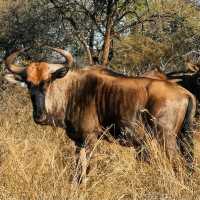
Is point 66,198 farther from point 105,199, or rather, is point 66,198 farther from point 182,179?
point 182,179

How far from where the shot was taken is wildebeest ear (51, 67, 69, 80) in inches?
309

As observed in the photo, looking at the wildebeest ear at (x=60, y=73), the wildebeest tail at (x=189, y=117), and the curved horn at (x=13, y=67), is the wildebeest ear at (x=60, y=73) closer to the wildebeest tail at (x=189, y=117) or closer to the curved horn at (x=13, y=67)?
the curved horn at (x=13, y=67)

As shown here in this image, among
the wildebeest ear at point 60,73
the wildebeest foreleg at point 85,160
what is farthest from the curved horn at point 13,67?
the wildebeest foreleg at point 85,160

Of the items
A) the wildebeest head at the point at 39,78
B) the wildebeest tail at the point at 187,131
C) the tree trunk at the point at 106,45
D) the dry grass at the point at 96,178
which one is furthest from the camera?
the tree trunk at the point at 106,45

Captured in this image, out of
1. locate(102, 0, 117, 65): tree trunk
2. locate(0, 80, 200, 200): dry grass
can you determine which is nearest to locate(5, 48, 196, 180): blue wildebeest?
locate(0, 80, 200, 200): dry grass

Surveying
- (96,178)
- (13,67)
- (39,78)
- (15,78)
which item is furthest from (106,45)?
(96,178)

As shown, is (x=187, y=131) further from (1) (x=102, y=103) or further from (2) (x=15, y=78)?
(2) (x=15, y=78)

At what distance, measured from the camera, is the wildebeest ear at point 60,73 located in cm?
784

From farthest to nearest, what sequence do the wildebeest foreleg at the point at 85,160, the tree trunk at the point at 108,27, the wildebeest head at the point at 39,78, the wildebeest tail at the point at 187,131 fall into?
the tree trunk at the point at 108,27
the wildebeest head at the point at 39,78
the wildebeest tail at the point at 187,131
the wildebeest foreleg at the point at 85,160

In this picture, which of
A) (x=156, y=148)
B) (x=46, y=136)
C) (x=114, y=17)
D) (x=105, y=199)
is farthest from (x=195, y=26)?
(x=105, y=199)

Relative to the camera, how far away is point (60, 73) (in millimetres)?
7879

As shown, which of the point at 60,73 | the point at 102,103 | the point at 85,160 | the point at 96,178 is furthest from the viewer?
the point at 60,73

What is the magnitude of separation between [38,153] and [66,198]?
143 cm

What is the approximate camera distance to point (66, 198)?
522 cm
